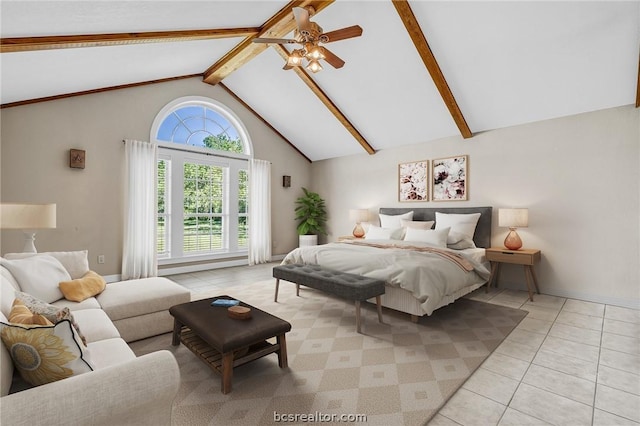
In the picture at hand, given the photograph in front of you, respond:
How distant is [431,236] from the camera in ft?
14.5

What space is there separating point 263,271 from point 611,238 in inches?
A: 199

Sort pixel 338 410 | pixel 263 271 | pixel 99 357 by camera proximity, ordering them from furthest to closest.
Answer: pixel 263 271, pixel 338 410, pixel 99 357

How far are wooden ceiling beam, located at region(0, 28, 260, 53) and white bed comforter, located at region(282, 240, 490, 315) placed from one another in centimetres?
295

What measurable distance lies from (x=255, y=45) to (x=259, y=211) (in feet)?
10.4

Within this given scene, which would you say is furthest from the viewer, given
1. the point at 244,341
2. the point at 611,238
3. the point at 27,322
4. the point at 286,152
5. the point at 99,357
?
the point at 286,152

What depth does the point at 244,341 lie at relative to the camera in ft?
6.14

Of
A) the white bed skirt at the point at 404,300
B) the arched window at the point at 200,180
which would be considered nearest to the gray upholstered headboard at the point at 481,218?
the white bed skirt at the point at 404,300

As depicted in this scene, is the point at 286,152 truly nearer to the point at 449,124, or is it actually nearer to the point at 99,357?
the point at 449,124

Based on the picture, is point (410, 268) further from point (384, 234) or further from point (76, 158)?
point (76, 158)

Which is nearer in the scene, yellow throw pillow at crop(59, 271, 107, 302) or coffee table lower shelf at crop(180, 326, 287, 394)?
coffee table lower shelf at crop(180, 326, 287, 394)

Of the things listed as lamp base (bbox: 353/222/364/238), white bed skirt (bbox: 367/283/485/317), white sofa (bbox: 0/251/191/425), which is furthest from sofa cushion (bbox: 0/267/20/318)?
lamp base (bbox: 353/222/364/238)

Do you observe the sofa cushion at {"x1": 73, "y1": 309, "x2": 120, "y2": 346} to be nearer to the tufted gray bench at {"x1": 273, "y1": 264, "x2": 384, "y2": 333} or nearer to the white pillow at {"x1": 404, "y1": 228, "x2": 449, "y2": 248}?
the tufted gray bench at {"x1": 273, "y1": 264, "x2": 384, "y2": 333}

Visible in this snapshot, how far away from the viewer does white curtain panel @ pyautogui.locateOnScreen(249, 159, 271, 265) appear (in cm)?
626

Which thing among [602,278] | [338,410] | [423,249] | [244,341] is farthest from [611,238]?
[244,341]
